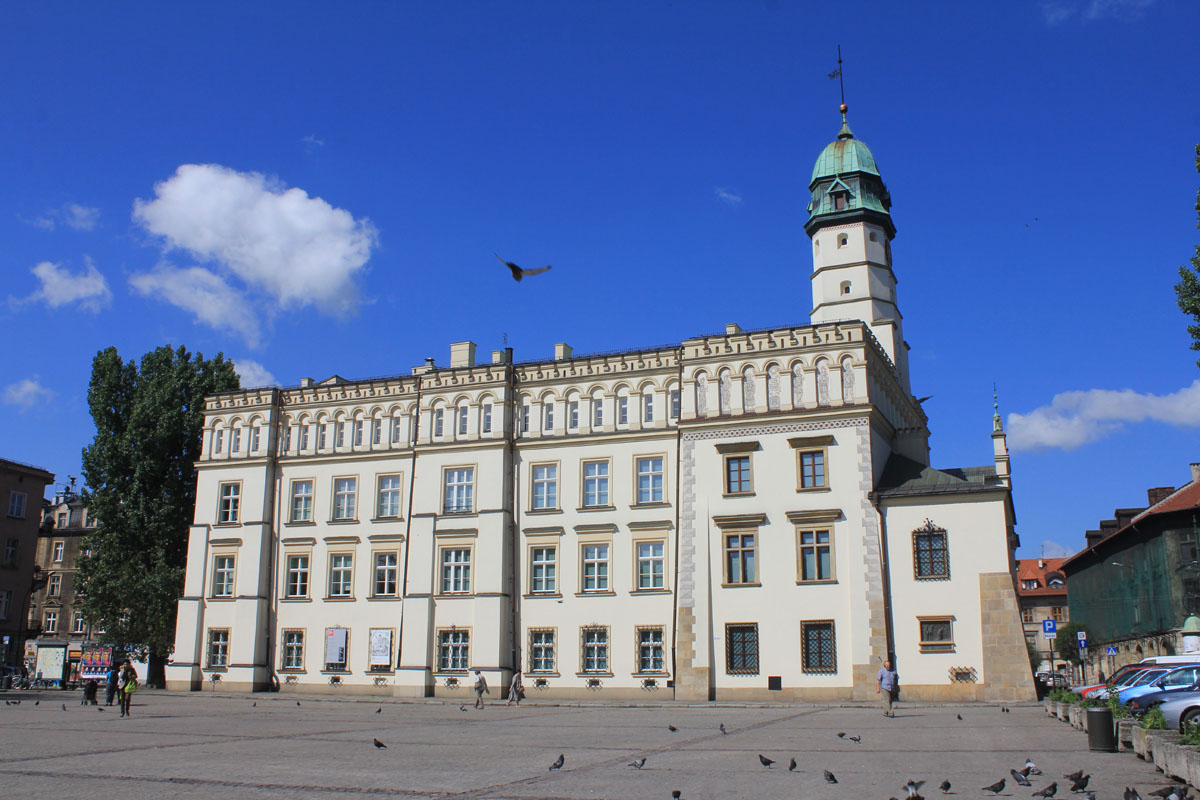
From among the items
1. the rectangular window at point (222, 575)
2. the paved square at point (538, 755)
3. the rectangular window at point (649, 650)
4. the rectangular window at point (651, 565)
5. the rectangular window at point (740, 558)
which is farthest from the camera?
the rectangular window at point (222, 575)

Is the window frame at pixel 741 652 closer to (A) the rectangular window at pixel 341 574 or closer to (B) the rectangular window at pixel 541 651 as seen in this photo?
(B) the rectangular window at pixel 541 651

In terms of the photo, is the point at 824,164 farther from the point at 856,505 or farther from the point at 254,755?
the point at 254,755

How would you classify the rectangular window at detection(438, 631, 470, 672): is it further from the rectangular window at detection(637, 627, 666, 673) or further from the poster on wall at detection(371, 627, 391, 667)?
the rectangular window at detection(637, 627, 666, 673)

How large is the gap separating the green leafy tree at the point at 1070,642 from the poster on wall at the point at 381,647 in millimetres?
57233

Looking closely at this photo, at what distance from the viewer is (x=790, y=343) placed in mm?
41406

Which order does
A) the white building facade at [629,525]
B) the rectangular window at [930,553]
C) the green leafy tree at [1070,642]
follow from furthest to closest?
the green leafy tree at [1070,642] → the white building facade at [629,525] → the rectangular window at [930,553]

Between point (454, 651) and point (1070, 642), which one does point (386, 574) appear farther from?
point (1070, 642)

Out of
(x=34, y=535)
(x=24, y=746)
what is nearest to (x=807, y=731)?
(x=24, y=746)

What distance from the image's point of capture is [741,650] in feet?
130

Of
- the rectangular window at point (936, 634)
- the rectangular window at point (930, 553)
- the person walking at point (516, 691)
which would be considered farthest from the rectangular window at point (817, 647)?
the person walking at point (516, 691)

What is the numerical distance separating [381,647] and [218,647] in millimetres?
9580

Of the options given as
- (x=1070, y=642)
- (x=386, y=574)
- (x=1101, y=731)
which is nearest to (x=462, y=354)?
(x=386, y=574)

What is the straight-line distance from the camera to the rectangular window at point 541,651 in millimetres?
43344

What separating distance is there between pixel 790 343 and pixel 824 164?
1702 cm
